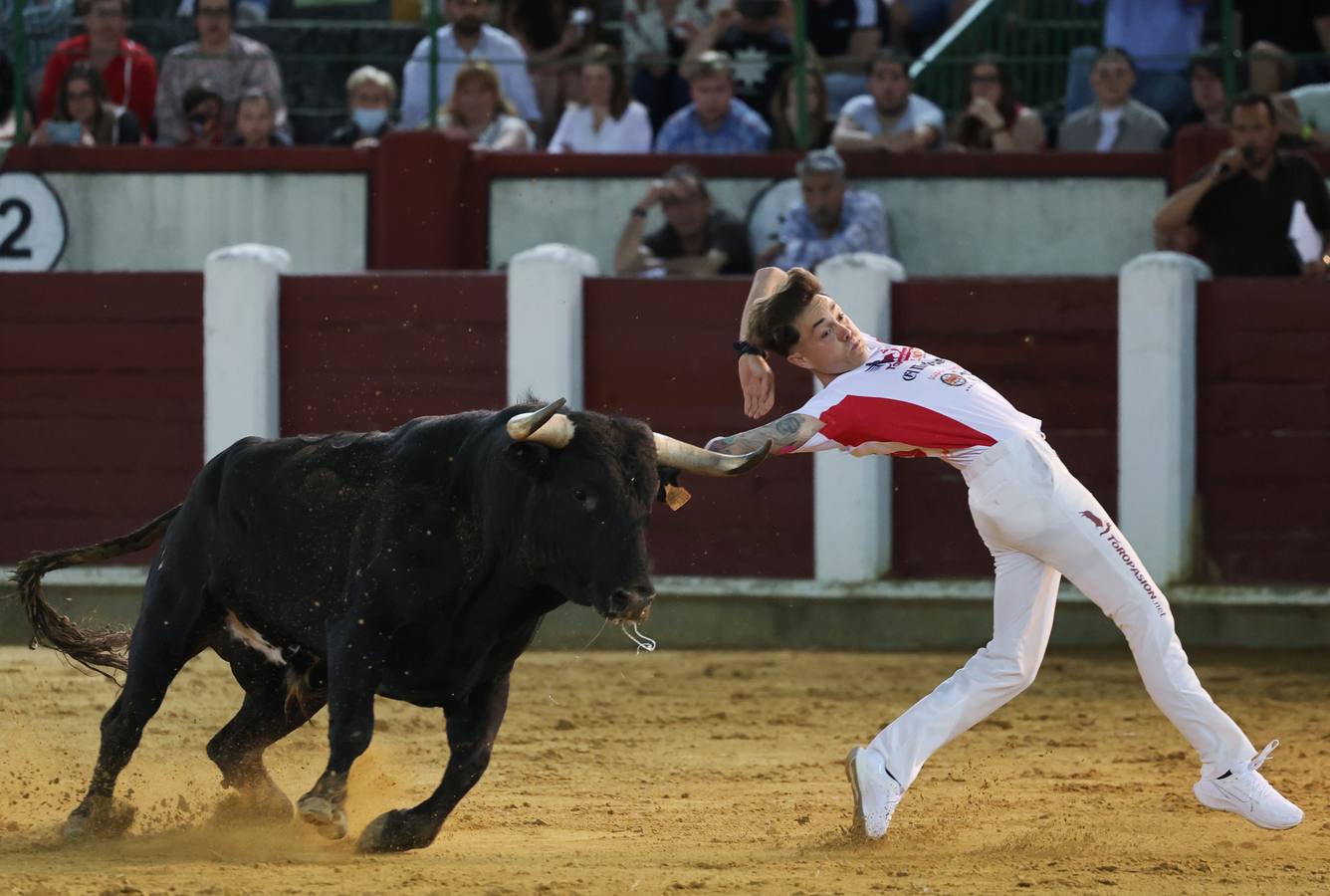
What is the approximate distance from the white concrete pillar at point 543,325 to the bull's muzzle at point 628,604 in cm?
448

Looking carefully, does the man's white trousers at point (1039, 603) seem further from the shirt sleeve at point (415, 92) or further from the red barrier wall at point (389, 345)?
the shirt sleeve at point (415, 92)

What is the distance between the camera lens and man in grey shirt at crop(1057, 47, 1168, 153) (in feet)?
31.1

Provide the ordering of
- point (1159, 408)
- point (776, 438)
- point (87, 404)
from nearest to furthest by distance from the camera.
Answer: point (776, 438)
point (1159, 408)
point (87, 404)

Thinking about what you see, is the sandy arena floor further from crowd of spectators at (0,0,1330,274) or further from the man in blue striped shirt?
the man in blue striped shirt

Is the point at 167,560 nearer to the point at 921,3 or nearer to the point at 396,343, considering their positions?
the point at 396,343

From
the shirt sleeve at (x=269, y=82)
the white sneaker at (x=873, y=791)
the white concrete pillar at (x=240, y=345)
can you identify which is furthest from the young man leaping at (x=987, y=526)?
the shirt sleeve at (x=269, y=82)

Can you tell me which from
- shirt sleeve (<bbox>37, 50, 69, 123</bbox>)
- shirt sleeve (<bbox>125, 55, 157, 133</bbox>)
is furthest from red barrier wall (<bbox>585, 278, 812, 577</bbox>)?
shirt sleeve (<bbox>37, 50, 69, 123</bbox>)

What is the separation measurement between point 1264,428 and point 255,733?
472 centimetres

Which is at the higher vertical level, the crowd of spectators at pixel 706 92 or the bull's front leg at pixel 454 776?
the crowd of spectators at pixel 706 92

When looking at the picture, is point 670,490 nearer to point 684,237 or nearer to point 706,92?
point 684,237

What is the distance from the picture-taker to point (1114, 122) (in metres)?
9.56

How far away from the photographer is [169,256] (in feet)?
33.0

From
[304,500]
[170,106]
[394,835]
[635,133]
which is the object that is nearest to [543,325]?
[635,133]

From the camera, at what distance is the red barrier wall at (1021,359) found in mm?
8773
